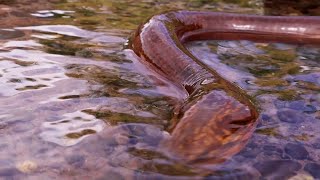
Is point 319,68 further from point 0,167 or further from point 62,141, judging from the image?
point 0,167

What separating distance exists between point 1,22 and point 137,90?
1612 millimetres

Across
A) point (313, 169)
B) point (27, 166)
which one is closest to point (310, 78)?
point (313, 169)

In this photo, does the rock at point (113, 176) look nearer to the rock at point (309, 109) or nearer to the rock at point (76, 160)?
the rock at point (76, 160)

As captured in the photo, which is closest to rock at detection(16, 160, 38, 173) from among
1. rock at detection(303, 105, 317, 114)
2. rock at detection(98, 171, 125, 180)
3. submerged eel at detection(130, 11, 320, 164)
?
rock at detection(98, 171, 125, 180)

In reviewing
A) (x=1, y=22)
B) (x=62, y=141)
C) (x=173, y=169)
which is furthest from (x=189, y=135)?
(x=1, y=22)

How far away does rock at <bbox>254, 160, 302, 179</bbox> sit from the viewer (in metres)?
2.00

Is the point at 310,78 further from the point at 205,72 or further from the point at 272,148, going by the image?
the point at 272,148

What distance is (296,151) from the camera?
2.23 meters

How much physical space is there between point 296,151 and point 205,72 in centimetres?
80

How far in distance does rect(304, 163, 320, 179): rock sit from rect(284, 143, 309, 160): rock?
0.22ft

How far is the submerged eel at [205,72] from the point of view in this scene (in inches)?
82.0

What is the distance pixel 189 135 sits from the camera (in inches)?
81.6

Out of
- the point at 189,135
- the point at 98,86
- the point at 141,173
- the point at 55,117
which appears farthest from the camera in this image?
the point at 98,86

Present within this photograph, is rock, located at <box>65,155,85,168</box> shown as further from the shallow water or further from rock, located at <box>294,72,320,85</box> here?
rock, located at <box>294,72,320,85</box>
